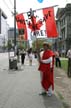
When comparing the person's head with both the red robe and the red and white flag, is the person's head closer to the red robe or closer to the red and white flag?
the red robe

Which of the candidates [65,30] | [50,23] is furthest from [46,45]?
[65,30]

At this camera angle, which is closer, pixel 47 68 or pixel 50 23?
pixel 47 68

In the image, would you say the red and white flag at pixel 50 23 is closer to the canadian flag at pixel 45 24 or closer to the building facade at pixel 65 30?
the canadian flag at pixel 45 24

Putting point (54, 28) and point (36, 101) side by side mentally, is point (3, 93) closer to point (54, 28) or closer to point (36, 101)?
point (36, 101)

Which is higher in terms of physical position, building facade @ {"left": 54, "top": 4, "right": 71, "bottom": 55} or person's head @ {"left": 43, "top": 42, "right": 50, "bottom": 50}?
building facade @ {"left": 54, "top": 4, "right": 71, "bottom": 55}

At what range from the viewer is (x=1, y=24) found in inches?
6826

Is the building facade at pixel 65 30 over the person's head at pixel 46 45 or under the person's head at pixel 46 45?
over

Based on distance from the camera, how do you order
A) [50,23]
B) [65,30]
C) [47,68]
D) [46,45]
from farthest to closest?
[65,30], [50,23], [47,68], [46,45]

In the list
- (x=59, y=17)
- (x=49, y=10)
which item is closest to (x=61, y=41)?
(x=59, y=17)

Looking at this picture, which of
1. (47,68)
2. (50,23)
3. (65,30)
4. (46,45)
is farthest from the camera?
(65,30)

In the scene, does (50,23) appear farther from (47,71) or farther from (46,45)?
(47,71)

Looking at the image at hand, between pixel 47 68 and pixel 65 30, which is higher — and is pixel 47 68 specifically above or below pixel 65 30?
below

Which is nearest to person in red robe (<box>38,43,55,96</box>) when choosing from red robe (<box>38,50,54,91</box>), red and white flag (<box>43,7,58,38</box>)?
red robe (<box>38,50,54,91</box>)

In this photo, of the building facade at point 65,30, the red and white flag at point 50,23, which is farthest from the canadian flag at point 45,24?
the building facade at point 65,30
